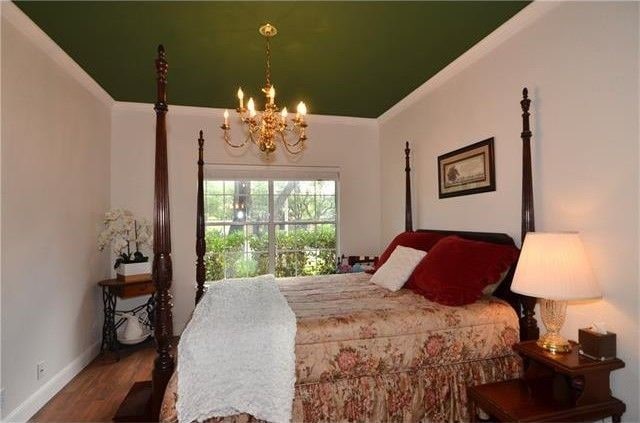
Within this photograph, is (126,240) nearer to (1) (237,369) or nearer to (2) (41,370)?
(2) (41,370)

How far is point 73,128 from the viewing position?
2826mm

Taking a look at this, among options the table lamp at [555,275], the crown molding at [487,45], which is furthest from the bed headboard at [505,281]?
the crown molding at [487,45]

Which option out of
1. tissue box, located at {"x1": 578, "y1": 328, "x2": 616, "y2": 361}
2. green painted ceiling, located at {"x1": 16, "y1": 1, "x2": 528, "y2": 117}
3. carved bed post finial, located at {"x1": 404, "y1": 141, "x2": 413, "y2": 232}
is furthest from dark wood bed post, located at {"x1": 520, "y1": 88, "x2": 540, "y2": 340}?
carved bed post finial, located at {"x1": 404, "y1": 141, "x2": 413, "y2": 232}

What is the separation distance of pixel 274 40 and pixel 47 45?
5.36 feet

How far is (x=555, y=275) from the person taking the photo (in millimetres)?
1540

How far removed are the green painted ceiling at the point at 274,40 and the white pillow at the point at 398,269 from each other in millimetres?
1580

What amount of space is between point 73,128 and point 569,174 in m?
3.69

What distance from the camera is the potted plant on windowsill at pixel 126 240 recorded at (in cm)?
321

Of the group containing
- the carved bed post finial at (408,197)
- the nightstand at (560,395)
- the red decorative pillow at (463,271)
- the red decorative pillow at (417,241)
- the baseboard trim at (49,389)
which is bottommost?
the baseboard trim at (49,389)

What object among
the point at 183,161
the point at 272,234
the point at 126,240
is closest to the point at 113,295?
the point at 126,240

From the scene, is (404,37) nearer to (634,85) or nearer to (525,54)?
(525,54)

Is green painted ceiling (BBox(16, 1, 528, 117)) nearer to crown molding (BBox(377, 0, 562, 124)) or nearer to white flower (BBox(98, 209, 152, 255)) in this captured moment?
crown molding (BBox(377, 0, 562, 124))

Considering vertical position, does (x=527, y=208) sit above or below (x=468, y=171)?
below

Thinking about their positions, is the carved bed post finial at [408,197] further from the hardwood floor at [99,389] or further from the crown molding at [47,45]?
the crown molding at [47,45]
